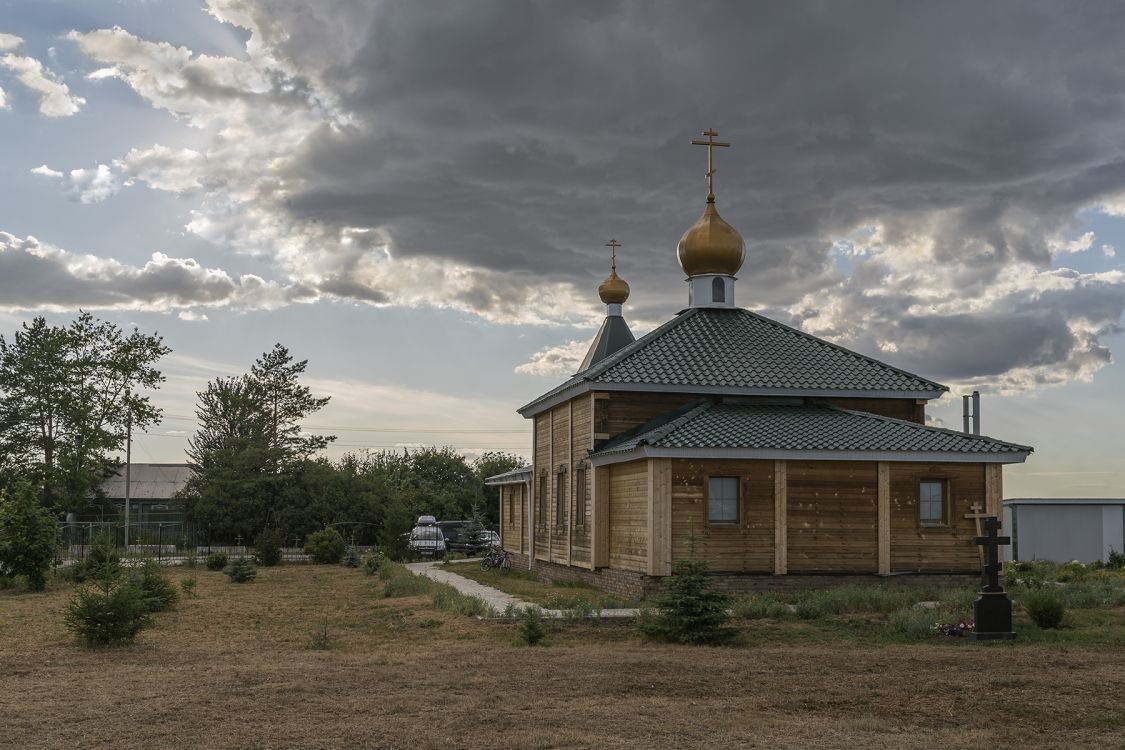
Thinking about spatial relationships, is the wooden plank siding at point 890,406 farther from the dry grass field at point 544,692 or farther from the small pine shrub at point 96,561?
the small pine shrub at point 96,561

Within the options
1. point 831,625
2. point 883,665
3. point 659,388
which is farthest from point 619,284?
point 883,665

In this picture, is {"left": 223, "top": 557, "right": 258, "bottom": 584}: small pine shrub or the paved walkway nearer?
the paved walkway

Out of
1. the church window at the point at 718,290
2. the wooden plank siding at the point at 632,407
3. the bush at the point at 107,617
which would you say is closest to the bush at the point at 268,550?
the wooden plank siding at the point at 632,407

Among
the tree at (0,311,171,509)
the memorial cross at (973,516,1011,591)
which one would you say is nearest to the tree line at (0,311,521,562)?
the tree at (0,311,171,509)

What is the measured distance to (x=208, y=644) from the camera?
14320mm

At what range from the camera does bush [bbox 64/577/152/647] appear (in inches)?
537

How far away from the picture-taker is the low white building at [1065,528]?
33375 mm

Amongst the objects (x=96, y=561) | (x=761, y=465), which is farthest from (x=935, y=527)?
(x=96, y=561)

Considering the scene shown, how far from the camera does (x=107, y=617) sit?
45.0ft

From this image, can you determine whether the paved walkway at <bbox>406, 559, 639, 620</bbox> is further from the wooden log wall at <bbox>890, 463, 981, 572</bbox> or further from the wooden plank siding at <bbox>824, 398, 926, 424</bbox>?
the wooden plank siding at <bbox>824, 398, 926, 424</bbox>

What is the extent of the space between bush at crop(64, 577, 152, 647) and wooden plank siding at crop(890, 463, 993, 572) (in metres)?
12.6

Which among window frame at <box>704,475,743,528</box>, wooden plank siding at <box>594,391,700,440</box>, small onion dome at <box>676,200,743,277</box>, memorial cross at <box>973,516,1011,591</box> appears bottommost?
memorial cross at <box>973,516,1011,591</box>

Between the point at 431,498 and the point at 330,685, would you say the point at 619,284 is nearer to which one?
the point at 431,498

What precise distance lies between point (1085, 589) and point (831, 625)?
6564 mm
